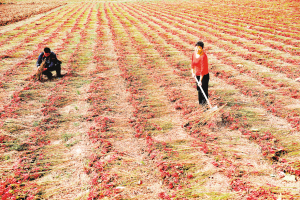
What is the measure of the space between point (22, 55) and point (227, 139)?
1140 cm

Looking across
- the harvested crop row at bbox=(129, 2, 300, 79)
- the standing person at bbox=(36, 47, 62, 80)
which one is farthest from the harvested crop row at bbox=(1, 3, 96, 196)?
the harvested crop row at bbox=(129, 2, 300, 79)

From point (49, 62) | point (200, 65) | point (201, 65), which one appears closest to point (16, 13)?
point (49, 62)

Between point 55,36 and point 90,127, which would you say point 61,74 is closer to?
point 90,127

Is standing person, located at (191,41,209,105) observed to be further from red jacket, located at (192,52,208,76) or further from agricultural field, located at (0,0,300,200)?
agricultural field, located at (0,0,300,200)

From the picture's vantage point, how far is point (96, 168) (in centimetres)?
→ 383

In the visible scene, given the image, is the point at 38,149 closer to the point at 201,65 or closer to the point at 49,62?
the point at 201,65

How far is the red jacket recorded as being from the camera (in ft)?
17.3

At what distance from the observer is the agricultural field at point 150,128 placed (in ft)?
11.4

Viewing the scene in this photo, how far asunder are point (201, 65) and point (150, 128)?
2192 millimetres

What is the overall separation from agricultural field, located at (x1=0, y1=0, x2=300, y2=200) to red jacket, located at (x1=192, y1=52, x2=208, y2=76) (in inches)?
42.6

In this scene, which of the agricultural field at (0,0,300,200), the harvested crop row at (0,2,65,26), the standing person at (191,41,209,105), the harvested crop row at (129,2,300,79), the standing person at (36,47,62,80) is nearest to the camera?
the agricultural field at (0,0,300,200)

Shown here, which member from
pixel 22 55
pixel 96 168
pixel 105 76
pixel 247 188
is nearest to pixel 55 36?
pixel 22 55

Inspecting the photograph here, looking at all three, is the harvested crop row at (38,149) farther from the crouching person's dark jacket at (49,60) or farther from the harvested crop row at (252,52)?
the harvested crop row at (252,52)

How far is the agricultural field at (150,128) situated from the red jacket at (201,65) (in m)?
1.08
